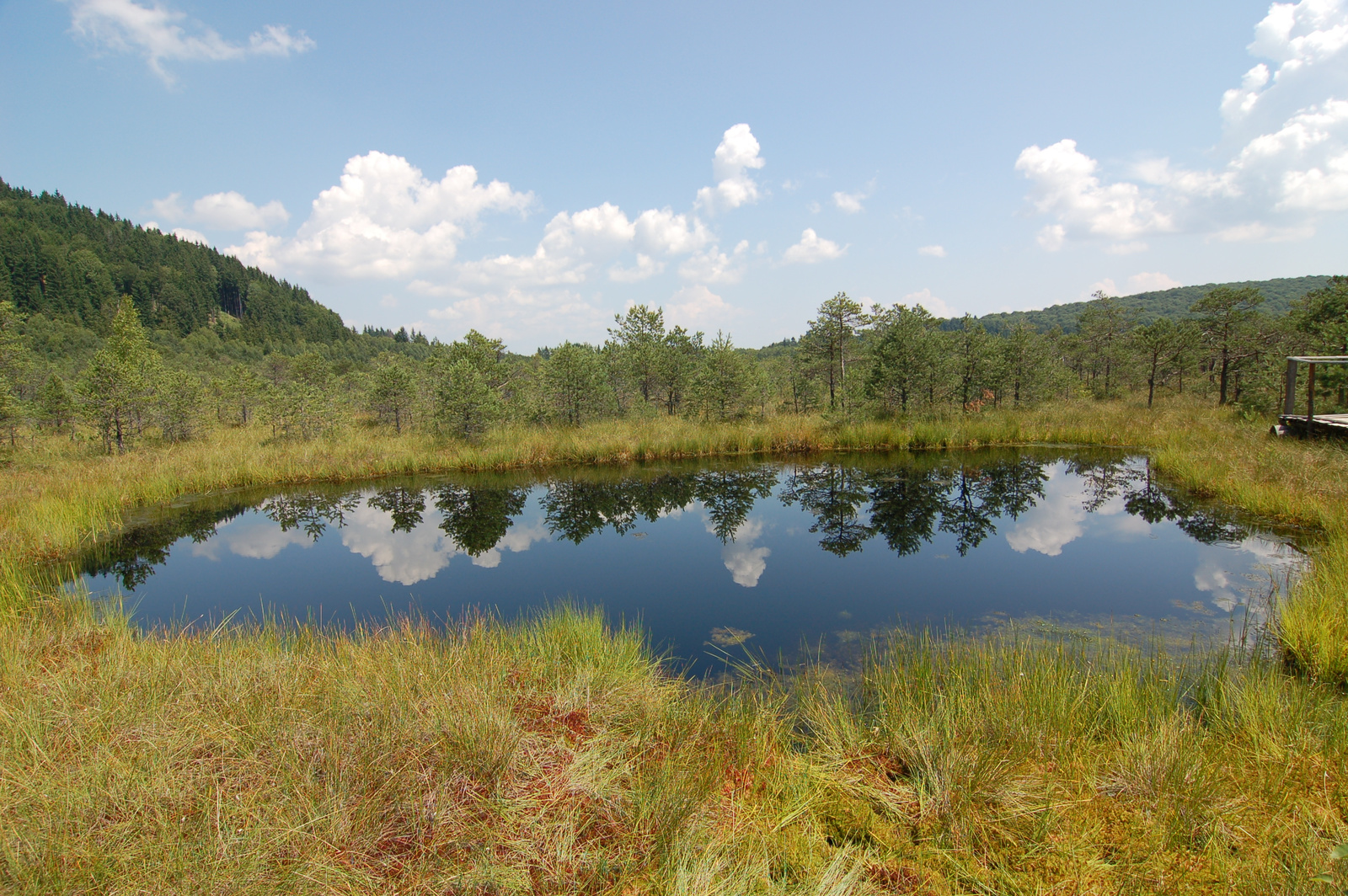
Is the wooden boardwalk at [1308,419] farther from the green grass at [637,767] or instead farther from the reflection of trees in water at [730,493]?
the reflection of trees in water at [730,493]

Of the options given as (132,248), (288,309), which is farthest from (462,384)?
(132,248)

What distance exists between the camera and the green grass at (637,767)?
2.26 m

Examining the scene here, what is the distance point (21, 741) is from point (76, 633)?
2652mm

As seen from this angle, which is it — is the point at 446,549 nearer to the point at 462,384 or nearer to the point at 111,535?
the point at 111,535

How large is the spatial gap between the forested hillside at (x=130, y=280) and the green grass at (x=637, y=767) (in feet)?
262

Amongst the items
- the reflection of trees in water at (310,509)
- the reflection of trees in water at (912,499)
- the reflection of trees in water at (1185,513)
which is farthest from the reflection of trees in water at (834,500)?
the reflection of trees in water at (310,509)

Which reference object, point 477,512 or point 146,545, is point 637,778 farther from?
point 146,545

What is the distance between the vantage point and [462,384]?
54.9 feet

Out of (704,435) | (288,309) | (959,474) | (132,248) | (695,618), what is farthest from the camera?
(288,309)

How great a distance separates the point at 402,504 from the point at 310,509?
187cm

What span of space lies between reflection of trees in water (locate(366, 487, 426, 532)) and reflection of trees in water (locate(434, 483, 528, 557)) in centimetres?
43

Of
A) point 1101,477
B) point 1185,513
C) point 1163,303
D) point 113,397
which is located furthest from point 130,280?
point 1163,303

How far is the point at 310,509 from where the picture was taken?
11523 mm

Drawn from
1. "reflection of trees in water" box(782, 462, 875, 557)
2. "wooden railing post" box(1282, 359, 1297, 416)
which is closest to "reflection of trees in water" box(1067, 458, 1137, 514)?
"wooden railing post" box(1282, 359, 1297, 416)
